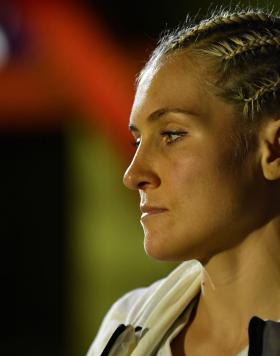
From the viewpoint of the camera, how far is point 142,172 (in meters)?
1.20

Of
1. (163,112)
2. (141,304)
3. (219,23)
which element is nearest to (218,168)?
(163,112)

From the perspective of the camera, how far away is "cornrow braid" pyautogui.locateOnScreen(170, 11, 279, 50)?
1.27 m

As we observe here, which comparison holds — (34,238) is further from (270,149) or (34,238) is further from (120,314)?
(270,149)

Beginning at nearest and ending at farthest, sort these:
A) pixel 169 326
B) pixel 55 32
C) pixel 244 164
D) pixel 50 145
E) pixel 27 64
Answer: pixel 244 164 < pixel 169 326 < pixel 55 32 < pixel 27 64 < pixel 50 145

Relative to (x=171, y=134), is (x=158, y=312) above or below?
below

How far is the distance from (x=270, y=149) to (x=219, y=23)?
0.91 feet

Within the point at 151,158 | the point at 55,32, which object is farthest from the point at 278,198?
the point at 55,32

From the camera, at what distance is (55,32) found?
3672mm

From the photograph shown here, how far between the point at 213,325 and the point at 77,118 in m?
3.11

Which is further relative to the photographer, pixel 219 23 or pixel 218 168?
pixel 219 23

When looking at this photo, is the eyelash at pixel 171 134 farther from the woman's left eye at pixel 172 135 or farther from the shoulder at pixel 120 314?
the shoulder at pixel 120 314

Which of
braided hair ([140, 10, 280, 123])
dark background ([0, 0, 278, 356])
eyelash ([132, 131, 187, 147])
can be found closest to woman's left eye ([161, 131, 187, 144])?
eyelash ([132, 131, 187, 147])

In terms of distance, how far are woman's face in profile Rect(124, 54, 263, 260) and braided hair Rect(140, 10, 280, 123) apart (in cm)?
3

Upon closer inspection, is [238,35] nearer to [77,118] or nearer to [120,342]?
[120,342]
